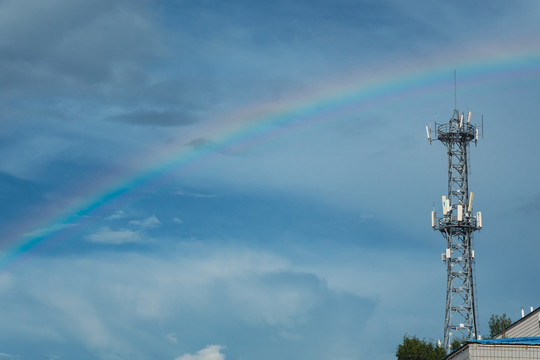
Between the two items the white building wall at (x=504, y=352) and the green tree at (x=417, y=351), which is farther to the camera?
the green tree at (x=417, y=351)

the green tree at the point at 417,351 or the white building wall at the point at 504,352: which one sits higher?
the green tree at the point at 417,351

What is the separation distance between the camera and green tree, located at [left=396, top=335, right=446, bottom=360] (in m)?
109

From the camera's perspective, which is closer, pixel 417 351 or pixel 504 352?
pixel 504 352

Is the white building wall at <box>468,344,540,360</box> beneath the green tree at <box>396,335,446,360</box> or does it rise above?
beneath

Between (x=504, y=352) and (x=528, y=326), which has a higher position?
(x=528, y=326)

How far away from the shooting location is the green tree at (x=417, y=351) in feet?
358

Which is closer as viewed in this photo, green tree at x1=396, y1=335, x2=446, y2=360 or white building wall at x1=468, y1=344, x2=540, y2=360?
white building wall at x1=468, y1=344, x2=540, y2=360

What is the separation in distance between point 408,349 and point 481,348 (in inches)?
2041

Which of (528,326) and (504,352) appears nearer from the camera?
(504,352)

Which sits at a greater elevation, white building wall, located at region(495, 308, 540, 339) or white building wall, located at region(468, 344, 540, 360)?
white building wall, located at region(495, 308, 540, 339)

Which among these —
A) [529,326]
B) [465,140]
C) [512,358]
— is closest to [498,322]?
[465,140]

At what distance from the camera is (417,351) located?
109938mm

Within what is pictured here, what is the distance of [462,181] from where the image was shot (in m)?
115

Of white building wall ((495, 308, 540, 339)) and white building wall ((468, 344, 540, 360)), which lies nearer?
white building wall ((468, 344, 540, 360))
